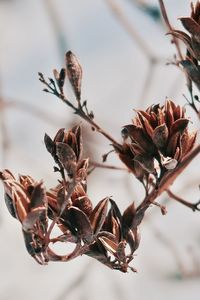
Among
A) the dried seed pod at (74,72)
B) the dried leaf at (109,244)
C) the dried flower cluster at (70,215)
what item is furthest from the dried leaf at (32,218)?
the dried seed pod at (74,72)

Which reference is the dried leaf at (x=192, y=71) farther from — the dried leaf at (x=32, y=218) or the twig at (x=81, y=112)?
the dried leaf at (x=32, y=218)

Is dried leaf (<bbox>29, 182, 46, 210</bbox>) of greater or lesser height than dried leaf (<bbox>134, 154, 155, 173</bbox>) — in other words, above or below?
above

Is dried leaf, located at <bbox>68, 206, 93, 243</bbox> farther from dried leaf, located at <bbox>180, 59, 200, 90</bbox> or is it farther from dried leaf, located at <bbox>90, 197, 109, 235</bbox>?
dried leaf, located at <bbox>180, 59, 200, 90</bbox>

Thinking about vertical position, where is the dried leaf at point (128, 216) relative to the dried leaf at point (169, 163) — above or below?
below

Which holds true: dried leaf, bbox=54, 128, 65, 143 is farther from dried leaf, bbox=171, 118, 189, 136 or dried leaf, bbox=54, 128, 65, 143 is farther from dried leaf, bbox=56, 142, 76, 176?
dried leaf, bbox=171, 118, 189, 136

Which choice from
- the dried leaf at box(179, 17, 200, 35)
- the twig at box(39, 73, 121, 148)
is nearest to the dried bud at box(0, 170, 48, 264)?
the twig at box(39, 73, 121, 148)

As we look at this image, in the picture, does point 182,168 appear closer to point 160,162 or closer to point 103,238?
point 160,162

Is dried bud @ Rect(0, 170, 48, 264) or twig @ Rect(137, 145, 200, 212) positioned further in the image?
twig @ Rect(137, 145, 200, 212)

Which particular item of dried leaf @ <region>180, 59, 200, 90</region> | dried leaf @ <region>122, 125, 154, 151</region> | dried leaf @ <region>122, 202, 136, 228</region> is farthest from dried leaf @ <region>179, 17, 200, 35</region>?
dried leaf @ <region>122, 202, 136, 228</region>

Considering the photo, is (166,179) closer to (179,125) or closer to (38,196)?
(179,125)

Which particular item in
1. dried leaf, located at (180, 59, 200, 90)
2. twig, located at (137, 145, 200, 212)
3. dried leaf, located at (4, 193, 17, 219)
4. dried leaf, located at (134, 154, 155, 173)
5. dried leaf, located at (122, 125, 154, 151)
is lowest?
twig, located at (137, 145, 200, 212)

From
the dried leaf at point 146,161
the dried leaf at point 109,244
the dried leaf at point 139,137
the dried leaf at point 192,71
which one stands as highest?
the dried leaf at point 192,71
